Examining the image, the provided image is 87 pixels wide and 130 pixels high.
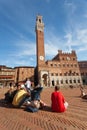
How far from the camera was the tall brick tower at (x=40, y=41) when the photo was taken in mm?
54169

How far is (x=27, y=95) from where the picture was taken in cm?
723

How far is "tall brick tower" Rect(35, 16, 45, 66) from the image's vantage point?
54.2 meters

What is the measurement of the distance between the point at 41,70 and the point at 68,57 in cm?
1545

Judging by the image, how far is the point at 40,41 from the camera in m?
57.1

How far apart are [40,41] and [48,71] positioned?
44.0ft

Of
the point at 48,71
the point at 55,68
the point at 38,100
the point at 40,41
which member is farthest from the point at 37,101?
the point at 40,41

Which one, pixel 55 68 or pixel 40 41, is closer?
pixel 55 68

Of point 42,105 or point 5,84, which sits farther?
point 5,84

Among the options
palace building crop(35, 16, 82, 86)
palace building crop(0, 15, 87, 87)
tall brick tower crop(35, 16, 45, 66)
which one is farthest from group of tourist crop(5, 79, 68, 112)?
tall brick tower crop(35, 16, 45, 66)

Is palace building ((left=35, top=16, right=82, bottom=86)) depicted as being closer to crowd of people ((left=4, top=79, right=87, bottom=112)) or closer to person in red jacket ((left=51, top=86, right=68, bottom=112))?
crowd of people ((left=4, top=79, right=87, bottom=112))

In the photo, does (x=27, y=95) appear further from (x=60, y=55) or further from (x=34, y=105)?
(x=60, y=55)

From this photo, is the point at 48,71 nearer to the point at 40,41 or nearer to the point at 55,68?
the point at 55,68

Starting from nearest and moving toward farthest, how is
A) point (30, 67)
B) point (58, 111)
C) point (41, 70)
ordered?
point (58, 111)
point (41, 70)
point (30, 67)

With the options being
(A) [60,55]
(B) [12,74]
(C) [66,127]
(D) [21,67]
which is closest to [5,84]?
(B) [12,74]
